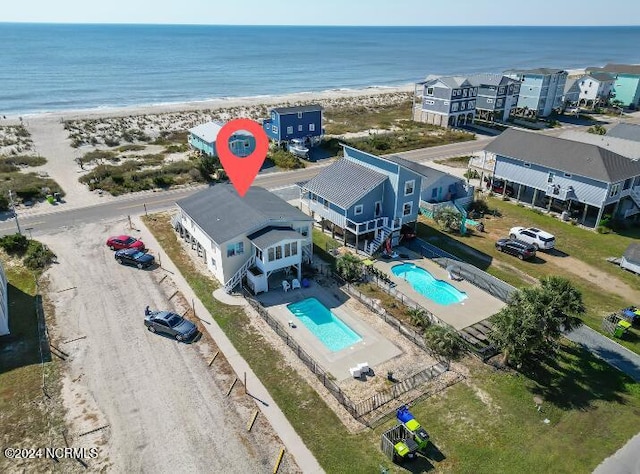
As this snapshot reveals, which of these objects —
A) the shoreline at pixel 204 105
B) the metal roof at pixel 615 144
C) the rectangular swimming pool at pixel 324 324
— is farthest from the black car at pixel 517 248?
the shoreline at pixel 204 105

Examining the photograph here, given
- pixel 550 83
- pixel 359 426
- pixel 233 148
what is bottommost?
pixel 359 426

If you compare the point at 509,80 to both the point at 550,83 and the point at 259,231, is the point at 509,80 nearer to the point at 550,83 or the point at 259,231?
the point at 550,83

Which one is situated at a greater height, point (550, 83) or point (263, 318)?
point (550, 83)

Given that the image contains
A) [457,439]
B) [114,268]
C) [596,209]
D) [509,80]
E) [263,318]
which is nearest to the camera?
[457,439]

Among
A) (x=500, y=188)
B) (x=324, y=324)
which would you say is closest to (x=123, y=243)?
(x=324, y=324)

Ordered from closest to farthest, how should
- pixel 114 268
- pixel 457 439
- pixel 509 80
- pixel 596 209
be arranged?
1. pixel 457 439
2. pixel 114 268
3. pixel 596 209
4. pixel 509 80

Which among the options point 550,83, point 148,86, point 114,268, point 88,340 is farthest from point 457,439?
point 148,86

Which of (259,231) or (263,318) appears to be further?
(259,231)

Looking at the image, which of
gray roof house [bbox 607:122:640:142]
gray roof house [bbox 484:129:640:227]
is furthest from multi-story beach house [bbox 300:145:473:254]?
gray roof house [bbox 607:122:640:142]
